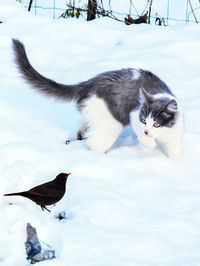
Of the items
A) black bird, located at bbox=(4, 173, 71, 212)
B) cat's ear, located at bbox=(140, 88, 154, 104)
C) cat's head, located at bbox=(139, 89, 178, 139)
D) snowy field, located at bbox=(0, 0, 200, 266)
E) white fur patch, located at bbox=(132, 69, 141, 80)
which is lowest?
snowy field, located at bbox=(0, 0, 200, 266)

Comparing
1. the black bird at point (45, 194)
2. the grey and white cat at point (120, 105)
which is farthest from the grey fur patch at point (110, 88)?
the black bird at point (45, 194)

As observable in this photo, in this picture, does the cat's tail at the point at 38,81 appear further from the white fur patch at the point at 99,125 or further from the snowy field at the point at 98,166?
the white fur patch at the point at 99,125

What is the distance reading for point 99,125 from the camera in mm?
4348

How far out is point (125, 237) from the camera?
119 inches

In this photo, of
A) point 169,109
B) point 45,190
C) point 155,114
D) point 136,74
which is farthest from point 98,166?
point 136,74

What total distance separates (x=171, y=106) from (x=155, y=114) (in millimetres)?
140

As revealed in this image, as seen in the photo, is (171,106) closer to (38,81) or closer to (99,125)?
(99,125)

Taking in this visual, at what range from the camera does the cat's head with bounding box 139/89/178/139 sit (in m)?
4.08

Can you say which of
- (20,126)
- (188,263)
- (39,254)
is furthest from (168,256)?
(20,126)

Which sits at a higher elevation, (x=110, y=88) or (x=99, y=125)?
(x=110, y=88)

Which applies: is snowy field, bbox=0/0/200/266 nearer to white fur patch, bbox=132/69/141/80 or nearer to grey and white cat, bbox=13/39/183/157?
grey and white cat, bbox=13/39/183/157

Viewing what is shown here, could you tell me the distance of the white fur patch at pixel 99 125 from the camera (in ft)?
14.3

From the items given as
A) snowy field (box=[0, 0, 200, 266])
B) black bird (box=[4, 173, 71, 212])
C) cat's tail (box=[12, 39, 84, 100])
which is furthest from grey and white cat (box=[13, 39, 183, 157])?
black bird (box=[4, 173, 71, 212])

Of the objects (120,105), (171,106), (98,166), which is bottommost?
(98,166)
